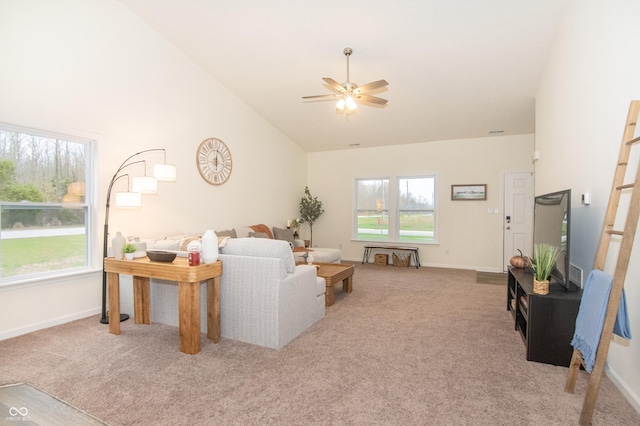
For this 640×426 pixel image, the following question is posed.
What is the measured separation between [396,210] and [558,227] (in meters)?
4.66

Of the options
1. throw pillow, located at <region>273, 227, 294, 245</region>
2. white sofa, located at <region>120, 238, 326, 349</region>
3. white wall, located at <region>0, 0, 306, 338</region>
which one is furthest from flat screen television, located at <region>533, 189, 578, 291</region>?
white wall, located at <region>0, 0, 306, 338</region>

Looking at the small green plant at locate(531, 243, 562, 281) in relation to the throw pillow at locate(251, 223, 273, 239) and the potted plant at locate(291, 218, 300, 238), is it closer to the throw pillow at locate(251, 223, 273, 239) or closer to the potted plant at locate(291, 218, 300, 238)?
the throw pillow at locate(251, 223, 273, 239)

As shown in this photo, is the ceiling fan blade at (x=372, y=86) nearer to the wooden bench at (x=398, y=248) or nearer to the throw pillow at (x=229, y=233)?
the throw pillow at (x=229, y=233)

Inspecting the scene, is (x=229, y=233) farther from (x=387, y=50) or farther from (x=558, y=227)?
(x=558, y=227)

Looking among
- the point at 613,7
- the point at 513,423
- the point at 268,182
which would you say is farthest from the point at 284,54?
the point at 513,423

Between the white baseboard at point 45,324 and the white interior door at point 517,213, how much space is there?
681 cm

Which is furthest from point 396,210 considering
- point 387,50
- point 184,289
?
point 184,289

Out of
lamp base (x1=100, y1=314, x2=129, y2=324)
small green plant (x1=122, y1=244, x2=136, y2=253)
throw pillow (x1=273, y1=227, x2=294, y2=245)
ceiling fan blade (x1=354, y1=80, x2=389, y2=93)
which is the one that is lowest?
lamp base (x1=100, y1=314, x2=129, y2=324)

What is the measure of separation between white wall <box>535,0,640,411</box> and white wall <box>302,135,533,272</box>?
2707 mm

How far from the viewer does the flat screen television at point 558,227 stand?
2.58m

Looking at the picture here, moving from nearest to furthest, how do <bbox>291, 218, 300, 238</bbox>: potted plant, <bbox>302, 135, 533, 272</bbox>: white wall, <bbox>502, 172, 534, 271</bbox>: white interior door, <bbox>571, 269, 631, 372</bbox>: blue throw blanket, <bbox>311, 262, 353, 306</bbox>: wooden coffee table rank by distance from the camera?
<bbox>571, 269, 631, 372</bbox>: blue throw blanket < <bbox>311, 262, 353, 306</bbox>: wooden coffee table < <bbox>502, 172, 534, 271</bbox>: white interior door < <bbox>302, 135, 533, 272</bbox>: white wall < <bbox>291, 218, 300, 238</bbox>: potted plant

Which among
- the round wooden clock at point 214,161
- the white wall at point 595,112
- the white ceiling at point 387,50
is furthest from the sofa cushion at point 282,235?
the white wall at point 595,112

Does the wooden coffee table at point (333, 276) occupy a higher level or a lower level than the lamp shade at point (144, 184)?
lower

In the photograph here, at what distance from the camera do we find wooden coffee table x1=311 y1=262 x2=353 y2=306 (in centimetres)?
411
